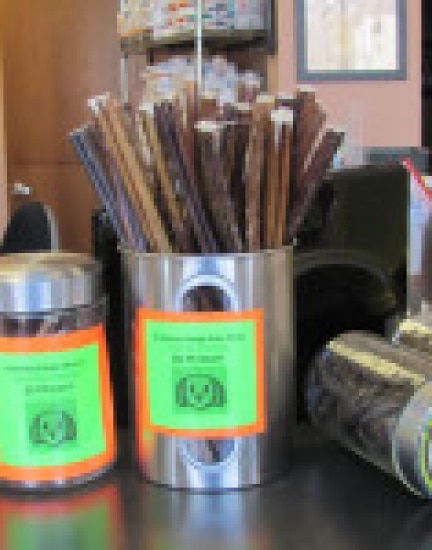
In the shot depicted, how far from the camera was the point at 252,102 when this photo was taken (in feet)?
2.04

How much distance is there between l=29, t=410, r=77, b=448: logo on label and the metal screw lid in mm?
78

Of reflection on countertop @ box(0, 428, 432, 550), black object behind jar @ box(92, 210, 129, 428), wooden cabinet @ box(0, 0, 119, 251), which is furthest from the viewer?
wooden cabinet @ box(0, 0, 119, 251)

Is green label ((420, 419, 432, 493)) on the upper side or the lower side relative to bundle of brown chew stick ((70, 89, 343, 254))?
lower

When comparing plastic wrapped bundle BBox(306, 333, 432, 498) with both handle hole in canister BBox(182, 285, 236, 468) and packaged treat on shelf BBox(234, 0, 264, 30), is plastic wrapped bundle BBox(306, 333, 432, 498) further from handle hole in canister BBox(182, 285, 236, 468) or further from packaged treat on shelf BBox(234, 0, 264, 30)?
packaged treat on shelf BBox(234, 0, 264, 30)

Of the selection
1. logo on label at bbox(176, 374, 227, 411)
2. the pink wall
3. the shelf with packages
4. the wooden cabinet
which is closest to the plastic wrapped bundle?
logo on label at bbox(176, 374, 227, 411)

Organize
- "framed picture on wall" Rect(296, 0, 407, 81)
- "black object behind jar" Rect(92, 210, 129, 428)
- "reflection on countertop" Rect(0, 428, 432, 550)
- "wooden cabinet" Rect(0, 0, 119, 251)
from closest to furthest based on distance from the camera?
1. "reflection on countertop" Rect(0, 428, 432, 550)
2. "black object behind jar" Rect(92, 210, 129, 428)
3. "framed picture on wall" Rect(296, 0, 407, 81)
4. "wooden cabinet" Rect(0, 0, 119, 251)

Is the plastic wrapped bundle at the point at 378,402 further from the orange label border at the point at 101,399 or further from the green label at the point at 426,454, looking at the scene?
the orange label border at the point at 101,399

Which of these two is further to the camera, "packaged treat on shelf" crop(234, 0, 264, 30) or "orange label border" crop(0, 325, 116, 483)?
"packaged treat on shelf" crop(234, 0, 264, 30)

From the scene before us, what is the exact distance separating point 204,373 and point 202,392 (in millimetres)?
16

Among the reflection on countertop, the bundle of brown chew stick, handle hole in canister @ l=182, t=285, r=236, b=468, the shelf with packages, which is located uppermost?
the shelf with packages

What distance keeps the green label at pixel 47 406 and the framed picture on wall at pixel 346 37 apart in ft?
4.80

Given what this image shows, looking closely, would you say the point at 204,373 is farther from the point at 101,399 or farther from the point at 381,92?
the point at 381,92

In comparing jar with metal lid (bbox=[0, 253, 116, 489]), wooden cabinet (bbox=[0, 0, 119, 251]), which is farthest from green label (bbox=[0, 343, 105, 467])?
wooden cabinet (bbox=[0, 0, 119, 251])

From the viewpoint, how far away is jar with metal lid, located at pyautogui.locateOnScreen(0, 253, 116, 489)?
24.0 inches
